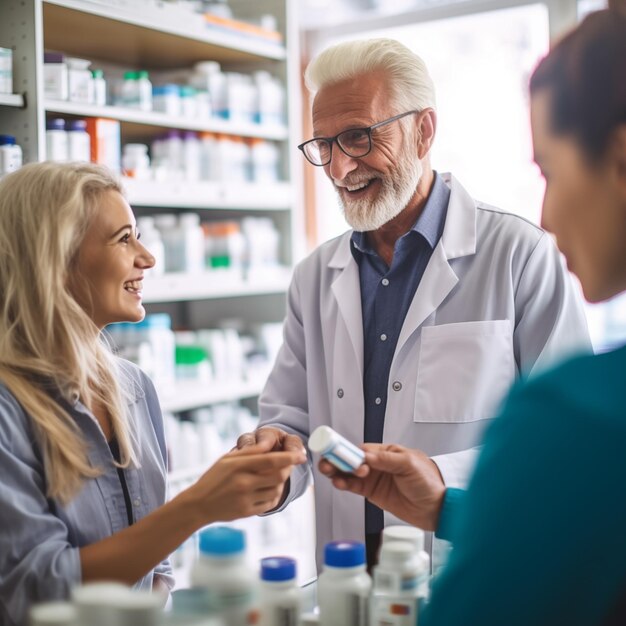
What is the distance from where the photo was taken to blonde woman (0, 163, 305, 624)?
1262 millimetres

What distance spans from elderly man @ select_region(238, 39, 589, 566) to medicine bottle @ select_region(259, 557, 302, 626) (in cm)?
69

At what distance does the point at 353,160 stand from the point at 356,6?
2385mm

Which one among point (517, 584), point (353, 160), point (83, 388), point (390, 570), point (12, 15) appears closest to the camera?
point (517, 584)

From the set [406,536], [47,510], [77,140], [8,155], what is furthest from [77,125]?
[406,536]

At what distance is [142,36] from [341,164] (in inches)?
61.0

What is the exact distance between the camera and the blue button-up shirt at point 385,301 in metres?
1.90

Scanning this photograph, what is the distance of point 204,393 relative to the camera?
10.8 ft

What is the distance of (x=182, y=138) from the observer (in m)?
3.33

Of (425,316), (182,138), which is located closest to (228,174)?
(182,138)

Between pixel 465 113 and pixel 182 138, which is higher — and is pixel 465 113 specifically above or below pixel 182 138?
above

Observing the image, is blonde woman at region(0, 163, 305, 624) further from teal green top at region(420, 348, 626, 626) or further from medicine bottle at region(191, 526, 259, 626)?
teal green top at region(420, 348, 626, 626)

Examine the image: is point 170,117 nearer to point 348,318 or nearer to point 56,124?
point 56,124

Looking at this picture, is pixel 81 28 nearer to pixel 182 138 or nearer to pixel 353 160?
pixel 182 138

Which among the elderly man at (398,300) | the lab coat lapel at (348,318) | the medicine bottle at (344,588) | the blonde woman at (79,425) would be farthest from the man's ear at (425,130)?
the medicine bottle at (344,588)
